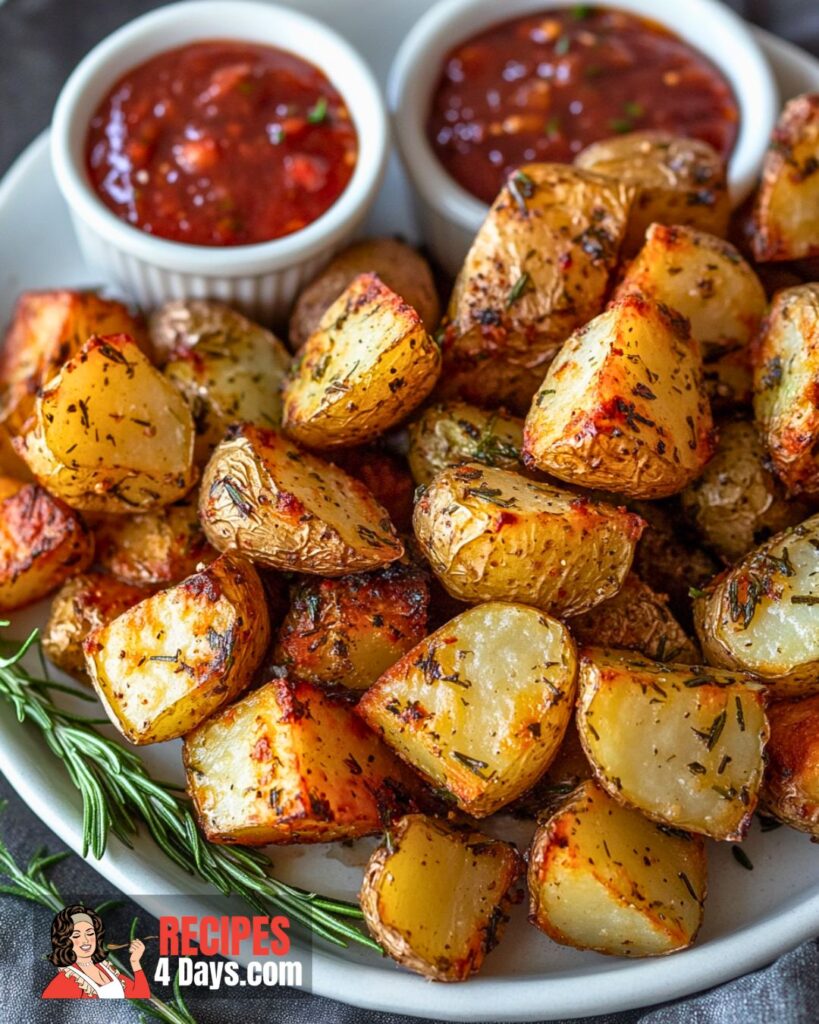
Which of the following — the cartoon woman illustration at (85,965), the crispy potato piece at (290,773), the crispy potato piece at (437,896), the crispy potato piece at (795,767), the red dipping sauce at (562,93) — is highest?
the red dipping sauce at (562,93)

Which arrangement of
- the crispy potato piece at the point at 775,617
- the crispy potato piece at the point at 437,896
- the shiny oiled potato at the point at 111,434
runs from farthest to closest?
1. the shiny oiled potato at the point at 111,434
2. the crispy potato piece at the point at 775,617
3. the crispy potato piece at the point at 437,896

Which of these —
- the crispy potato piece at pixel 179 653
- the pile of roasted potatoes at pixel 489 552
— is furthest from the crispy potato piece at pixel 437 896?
the crispy potato piece at pixel 179 653

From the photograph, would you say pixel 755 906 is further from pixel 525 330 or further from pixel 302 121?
pixel 302 121

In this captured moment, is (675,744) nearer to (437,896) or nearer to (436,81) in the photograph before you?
(437,896)

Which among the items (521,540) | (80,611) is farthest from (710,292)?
(80,611)

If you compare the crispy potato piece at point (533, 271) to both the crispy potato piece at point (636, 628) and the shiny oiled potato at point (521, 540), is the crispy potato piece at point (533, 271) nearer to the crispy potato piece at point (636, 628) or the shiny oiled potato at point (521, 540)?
the shiny oiled potato at point (521, 540)

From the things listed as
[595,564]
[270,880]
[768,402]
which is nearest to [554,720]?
[595,564]

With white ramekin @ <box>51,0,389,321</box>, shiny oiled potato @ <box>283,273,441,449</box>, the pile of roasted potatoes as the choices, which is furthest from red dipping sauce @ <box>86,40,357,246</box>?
shiny oiled potato @ <box>283,273,441,449</box>
